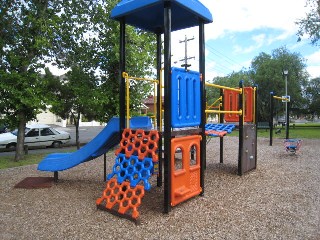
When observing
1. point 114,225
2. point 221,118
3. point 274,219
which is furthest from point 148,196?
point 221,118

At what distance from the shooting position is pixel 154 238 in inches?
139

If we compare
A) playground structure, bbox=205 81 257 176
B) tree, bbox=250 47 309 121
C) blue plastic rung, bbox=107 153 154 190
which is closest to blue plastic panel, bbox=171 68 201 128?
blue plastic rung, bbox=107 153 154 190

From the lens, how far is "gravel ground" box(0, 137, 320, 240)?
144 inches

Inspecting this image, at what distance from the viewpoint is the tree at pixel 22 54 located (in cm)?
1000

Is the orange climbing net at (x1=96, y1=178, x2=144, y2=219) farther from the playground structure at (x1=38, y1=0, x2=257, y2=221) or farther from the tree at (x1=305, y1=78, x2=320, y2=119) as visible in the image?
the tree at (x1=305, y1=78, x2=320, y2=119)

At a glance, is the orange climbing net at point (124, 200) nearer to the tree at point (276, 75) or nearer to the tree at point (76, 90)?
the tree at point (76, 90)

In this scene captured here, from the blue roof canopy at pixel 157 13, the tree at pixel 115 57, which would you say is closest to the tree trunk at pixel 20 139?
the tree at pixel 115 57

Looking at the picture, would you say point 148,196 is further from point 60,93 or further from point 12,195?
point 60,93

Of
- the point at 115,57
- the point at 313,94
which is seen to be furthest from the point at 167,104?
the point at 313,94

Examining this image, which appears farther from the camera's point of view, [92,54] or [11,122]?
[92,54]

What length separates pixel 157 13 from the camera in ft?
17.9

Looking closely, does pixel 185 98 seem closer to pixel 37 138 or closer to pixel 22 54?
pixel 22 54

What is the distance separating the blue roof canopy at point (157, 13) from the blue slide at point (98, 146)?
75.4 inches

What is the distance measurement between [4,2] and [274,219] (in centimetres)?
1119
